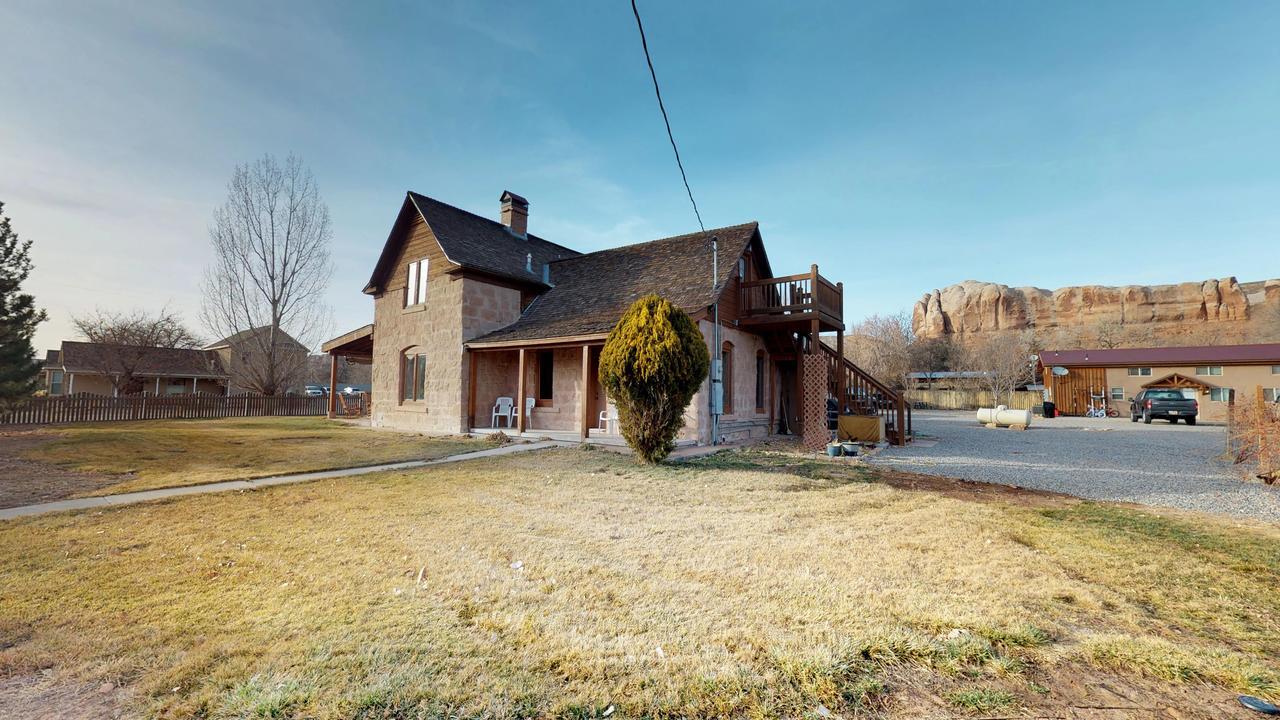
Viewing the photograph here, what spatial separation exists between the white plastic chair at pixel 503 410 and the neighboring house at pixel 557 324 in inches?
7.0

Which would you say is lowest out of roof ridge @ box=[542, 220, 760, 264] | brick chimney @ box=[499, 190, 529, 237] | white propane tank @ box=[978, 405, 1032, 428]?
white propane tank @ box=[978, 405, 1032, 428]

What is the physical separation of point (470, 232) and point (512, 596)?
15.6m

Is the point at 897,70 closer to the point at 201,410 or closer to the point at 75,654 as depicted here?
the point at 75,654

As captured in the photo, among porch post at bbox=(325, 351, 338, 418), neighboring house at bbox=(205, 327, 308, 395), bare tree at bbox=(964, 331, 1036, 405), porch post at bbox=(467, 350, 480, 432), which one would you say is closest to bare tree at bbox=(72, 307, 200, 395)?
neighboring house at bbox=(205, 327, 308, 395)

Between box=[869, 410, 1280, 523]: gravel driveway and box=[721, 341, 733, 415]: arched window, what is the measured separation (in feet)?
12.7

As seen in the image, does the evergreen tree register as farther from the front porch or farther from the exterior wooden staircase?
the exterior wooden staircase

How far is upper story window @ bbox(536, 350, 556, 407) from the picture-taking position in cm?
1533

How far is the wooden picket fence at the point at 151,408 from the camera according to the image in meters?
17.0

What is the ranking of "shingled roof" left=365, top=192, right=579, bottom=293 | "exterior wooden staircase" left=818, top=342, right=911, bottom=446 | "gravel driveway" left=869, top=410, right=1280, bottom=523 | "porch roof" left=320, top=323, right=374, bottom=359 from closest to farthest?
"gravel driveway" left=869, top=410, right=1280, bottom=523 < "exterior wooden staircase" left=818, top=342, right=911, bottom=446 < "shingled roof" left=365, top=192, right=579, bottom=293 < "porch roof" left=320, top=323, right=374, bottom=359

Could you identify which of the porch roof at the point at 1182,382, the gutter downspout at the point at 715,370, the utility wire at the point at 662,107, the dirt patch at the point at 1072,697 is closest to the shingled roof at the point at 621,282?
the gutter downspout at the point at 715,370

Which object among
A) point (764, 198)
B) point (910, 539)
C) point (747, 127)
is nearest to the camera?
point (910, 539)

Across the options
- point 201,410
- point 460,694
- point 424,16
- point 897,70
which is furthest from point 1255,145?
point 201,410

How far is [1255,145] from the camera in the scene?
13625mm

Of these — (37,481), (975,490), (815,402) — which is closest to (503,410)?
(815,402)
